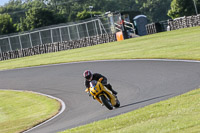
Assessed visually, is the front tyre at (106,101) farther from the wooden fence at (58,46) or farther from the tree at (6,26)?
the tree at (6,26)

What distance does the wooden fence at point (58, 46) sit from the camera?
48678 mm

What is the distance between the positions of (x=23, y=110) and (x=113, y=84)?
386cm

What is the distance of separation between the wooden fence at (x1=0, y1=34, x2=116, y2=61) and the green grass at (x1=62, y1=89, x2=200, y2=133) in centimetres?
3657

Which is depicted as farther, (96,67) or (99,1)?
(99,1)

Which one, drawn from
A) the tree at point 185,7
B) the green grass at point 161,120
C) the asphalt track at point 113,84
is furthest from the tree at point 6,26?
the green grass at point 161,120

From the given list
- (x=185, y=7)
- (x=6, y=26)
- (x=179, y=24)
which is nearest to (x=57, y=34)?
(x=179, y=24)

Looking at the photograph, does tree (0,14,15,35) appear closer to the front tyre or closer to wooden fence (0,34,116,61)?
wooden fence (0,34,116,61)

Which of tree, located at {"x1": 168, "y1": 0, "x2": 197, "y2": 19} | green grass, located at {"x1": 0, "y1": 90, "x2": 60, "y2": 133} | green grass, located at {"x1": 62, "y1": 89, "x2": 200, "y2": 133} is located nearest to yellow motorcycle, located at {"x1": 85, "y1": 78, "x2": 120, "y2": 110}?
green grass, located at {"x1": 62, "y1": 89, "x2": 200, "y2": 133}

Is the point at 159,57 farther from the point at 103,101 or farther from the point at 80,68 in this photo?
the point at 103,101

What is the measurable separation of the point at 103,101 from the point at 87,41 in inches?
1429

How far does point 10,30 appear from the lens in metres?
78.5

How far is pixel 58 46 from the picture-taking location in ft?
Answer: 168

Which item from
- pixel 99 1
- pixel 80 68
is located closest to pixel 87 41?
pixel 80 68

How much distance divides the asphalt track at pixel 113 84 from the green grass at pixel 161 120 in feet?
5.01
